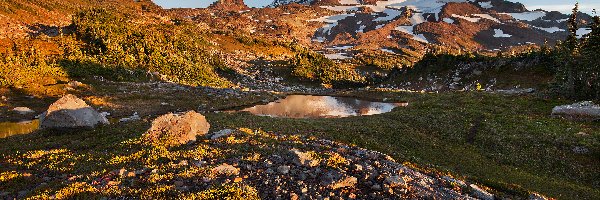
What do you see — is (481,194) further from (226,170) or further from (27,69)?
(27,69)

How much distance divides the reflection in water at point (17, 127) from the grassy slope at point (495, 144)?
22.6 metres

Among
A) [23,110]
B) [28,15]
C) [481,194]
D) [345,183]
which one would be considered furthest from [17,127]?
[28,15]

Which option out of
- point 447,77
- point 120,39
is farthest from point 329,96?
point 120,39

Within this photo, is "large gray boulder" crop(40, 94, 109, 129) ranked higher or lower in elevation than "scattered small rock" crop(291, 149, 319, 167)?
lower

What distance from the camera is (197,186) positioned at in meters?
16.9

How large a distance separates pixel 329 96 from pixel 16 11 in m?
116

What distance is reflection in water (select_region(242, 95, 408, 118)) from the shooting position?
63.9m

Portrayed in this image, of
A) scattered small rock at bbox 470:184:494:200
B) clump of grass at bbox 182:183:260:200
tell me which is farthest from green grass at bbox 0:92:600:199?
scattered small rock at bbox 470:184:494:200

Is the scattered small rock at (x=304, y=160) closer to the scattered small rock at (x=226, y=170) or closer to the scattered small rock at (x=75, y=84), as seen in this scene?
the scattered small rock at (x=226, y=170)

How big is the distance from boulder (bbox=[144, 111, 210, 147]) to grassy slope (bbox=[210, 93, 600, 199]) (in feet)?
33.8

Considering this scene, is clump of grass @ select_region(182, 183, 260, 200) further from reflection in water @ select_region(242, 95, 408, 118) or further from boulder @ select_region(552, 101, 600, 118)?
boulder @ select_region(552, 101, 600, 118)

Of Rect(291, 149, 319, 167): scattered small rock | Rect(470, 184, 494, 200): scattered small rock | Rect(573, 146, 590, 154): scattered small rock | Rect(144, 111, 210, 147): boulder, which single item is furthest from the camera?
Rect(573, 146, 590, 154): scattered small rock

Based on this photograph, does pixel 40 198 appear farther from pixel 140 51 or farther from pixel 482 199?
pixel 140 51

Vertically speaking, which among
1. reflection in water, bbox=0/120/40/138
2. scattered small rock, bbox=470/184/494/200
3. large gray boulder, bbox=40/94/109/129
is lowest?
reflection in water, bbox=0/120/40/138
